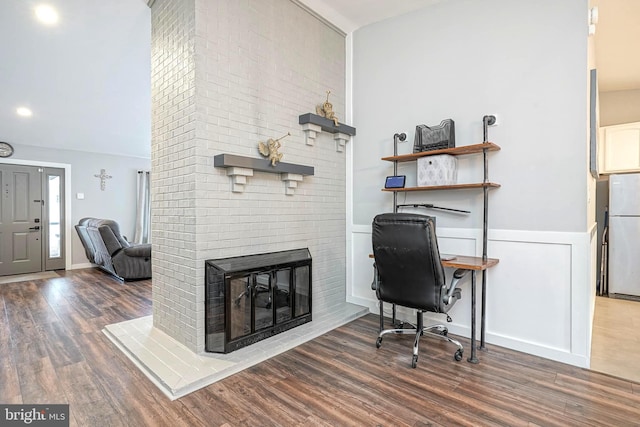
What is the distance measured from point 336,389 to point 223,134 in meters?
2.02

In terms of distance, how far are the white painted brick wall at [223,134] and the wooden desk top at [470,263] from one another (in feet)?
4.51

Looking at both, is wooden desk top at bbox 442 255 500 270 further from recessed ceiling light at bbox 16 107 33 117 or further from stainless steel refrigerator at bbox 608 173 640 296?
recessed ceiling light at bbox 16 107 33 117

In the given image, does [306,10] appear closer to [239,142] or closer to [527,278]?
[239,142]

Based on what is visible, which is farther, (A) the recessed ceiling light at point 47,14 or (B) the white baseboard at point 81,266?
(B) the white baseboard at point 81,266

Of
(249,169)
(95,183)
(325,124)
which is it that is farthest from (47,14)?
(95,183)

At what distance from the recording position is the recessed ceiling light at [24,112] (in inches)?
182

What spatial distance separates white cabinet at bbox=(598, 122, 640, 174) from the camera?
4.28 metres

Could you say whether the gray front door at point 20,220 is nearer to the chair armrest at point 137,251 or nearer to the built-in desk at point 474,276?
the chair armrest at point 137,251

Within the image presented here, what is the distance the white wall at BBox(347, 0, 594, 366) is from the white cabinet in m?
2.80

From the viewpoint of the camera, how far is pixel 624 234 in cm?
417

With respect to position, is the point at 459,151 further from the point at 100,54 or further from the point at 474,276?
the point at 100,54

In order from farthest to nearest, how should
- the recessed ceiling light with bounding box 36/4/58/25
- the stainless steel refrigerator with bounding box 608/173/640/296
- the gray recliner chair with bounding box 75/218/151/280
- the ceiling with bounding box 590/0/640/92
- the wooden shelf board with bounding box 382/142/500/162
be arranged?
the gray recliner chair with bounding box 75/218/151/280 < the stainless steel refrigerator with bounding box 608/173/640/296 < the ceiling with bounding box 590/0/640/92 < the recessed ceiling light with bounding box 36/4/58/25 < the wooden shelf board with bounding box 382/142/500/162

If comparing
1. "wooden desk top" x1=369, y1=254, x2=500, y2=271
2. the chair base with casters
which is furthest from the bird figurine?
the chair base with casters

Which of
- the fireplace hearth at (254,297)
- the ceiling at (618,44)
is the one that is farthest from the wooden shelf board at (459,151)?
the ceiling at (618,44)
